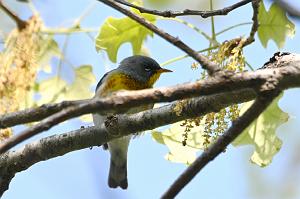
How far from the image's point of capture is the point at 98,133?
2.79 metres

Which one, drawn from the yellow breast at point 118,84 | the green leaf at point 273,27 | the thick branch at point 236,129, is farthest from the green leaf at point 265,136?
the thick branch at point 236,129

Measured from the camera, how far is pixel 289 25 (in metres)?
3.21

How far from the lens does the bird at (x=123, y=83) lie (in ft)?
15.3

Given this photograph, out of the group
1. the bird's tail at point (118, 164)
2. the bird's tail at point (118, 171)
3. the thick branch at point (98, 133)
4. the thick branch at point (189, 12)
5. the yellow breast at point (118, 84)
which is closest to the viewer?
the thick branch at point (189, 12)

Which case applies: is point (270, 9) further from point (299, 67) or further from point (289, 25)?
point (299, 67)

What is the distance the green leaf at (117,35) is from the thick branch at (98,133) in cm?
98

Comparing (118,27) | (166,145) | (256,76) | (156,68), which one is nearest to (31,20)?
(118,27)

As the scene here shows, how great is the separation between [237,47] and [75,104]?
936mm

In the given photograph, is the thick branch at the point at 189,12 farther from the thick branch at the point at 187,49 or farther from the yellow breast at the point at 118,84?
the yellow breast at the point at 118,84

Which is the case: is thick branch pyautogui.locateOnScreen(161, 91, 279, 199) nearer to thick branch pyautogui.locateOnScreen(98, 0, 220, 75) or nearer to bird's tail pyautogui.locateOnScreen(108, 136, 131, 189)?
thick branch pyautogui.locateOnScreen(98, 0, 220, 75)

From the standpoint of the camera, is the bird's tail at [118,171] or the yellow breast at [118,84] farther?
the bird's tail at [118,171]

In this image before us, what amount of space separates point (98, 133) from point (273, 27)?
3.76ft

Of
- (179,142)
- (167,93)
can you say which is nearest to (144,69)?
(179,142)

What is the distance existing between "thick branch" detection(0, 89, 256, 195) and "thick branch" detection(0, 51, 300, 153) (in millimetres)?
658
